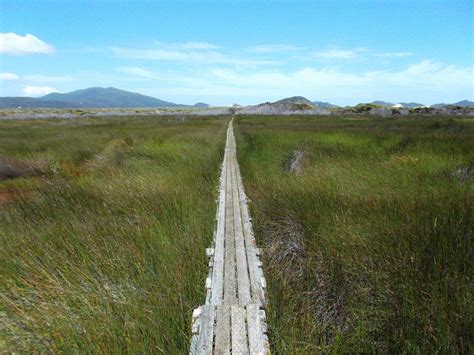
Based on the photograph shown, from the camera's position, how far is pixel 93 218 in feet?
13.3

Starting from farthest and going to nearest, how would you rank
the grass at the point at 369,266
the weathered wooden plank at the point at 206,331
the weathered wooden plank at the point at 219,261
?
1. the weathered wooden plank at the point at 219,261
2. the weathered wooden plank at the point at 206,331
3. the grass at the point at 369,266

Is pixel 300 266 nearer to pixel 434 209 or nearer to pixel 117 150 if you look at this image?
pixel 434 209

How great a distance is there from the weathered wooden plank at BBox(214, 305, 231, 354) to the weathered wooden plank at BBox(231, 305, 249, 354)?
44 millimetres

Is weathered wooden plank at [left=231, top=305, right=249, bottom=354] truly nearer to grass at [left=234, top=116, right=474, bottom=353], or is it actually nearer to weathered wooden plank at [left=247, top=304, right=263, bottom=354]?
weathered wooden plank at [left=247, top=304, right=263, bottom=354]

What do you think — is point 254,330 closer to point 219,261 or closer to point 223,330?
point 223,330

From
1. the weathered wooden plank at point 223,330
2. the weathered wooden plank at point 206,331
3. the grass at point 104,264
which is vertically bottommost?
the weathered wooden plank at point 223,330

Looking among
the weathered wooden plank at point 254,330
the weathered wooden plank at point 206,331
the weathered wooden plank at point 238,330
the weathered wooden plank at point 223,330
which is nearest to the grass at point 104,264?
the weathered wooden plank at point 206,331

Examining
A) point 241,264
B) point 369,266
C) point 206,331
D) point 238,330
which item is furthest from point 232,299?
point 369,266

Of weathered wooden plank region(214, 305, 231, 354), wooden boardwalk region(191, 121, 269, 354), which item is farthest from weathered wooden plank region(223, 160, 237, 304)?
weathered wooden plank region(214, 305, 231, 354)

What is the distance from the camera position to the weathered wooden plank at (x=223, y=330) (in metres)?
2.17

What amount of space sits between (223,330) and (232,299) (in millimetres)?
456

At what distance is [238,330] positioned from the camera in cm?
235

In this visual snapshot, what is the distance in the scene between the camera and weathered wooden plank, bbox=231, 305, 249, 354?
7.11ft

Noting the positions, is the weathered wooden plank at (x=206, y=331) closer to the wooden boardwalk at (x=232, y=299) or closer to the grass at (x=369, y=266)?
the wooden boardwalk at (x=232, y=299)
